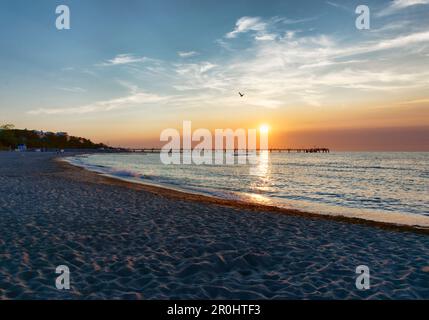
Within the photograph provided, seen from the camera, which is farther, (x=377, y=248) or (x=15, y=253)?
(x=377, y=248)

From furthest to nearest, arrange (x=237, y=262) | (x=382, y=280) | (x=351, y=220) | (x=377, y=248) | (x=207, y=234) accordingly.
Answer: (x=351, y=220), (x=207, y=234), (x=377, y=248), (x=237, y=262), (x=382, y=280)

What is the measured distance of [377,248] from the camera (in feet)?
30.8

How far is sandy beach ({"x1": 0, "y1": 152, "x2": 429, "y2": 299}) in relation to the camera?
621 cm

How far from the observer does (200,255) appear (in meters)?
8.24

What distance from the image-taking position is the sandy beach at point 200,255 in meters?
6.21

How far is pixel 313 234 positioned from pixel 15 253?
29.0 ft

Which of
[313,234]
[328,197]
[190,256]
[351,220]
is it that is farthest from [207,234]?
[328,197]
